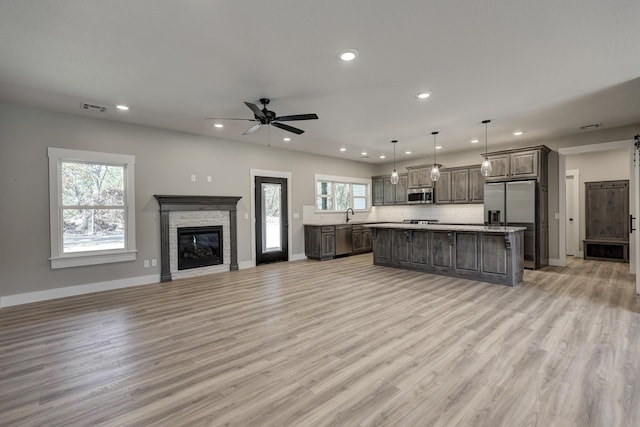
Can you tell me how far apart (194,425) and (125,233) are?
4393mm

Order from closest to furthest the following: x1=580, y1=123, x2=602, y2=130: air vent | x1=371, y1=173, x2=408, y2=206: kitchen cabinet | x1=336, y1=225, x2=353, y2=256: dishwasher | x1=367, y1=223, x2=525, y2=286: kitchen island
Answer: x1=367, y1=223, x2=525, y2=286: kitchen island
x1=580, y1=123, x2=602, y2=130: air vent
x1=336, y1=225, x2=353, y2=256: dishwasher
x1=371, y1=173, x2=408, y2=206: kitchen cabinet

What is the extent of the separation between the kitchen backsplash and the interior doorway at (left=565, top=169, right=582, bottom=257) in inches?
95.1

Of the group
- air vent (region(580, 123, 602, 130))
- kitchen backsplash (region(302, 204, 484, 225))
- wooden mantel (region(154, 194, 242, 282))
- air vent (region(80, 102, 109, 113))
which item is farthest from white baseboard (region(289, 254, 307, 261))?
air vent (region(580, 123, 602, 130))

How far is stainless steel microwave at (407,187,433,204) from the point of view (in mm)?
8258

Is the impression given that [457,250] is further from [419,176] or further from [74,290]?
[74,290]

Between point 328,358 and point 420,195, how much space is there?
6.72m

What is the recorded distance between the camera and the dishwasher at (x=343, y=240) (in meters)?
7.93

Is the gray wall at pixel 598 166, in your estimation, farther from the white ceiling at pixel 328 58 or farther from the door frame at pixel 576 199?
the white ceiling at pixel 328 58

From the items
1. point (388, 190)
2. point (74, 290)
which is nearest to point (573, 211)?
point (388, 190)

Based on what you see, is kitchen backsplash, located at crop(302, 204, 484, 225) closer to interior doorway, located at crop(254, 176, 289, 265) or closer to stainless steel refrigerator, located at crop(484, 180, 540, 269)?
interior doorway, located at crop(254, 176, 289, 265)

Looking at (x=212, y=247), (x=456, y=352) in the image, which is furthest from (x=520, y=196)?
(x=212, y=247)

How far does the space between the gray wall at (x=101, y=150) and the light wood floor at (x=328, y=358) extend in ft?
2.04

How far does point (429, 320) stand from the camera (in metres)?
3.37

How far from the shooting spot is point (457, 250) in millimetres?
5445
